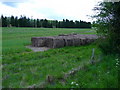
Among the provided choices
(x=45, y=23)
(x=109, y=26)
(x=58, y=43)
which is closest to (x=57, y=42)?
(x=58, y=43)

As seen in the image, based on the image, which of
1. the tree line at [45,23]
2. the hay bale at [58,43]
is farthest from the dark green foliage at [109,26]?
the tree line at [45,23]

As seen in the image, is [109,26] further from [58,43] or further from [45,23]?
[45,23]

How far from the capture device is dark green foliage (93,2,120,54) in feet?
Result: 19.1

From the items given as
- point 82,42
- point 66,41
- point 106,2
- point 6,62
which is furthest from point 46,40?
point 106,2

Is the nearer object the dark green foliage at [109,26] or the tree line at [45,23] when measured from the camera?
the dark green foliage at [109,26]

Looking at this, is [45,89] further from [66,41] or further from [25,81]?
[66,41]

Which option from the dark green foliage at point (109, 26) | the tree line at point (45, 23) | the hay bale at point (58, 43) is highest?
the tree line at point (45, 23)

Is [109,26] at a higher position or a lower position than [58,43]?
higher

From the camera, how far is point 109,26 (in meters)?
6.03

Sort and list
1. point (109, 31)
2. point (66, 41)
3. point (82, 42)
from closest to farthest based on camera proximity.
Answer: point (109, 31) < point (66, 41) < point (82, 42)

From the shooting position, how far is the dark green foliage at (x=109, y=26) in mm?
5816

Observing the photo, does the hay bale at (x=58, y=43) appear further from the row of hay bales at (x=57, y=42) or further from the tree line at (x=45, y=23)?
the tree line at (x=45, y=23)

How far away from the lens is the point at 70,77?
3951mm

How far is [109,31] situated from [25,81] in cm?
369
